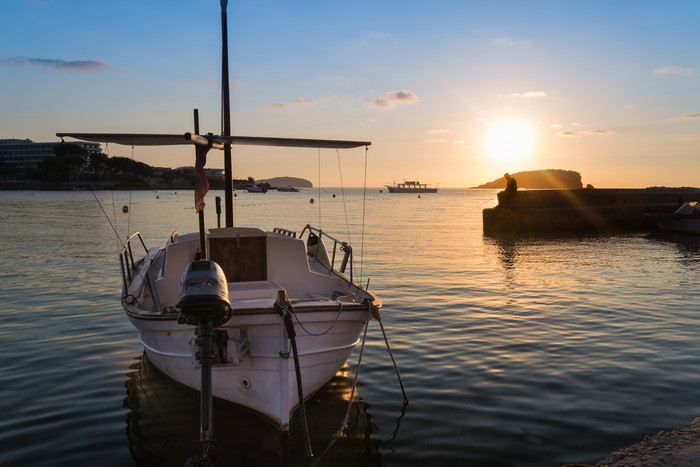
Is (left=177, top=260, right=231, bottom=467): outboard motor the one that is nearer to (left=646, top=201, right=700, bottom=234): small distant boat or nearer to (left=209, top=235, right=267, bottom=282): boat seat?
(left=209, top=235, right=267, bottom=282): boat seat

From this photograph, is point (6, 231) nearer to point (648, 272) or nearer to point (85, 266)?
point (85, 266)

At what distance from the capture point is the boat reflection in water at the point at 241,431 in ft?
24.8

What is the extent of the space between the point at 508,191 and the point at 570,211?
6.23 metres

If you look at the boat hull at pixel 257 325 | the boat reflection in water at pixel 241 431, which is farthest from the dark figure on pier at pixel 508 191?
the boat reflection in water at pixel 241 431

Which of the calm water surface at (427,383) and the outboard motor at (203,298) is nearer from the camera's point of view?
the outboard motor at (203,298)

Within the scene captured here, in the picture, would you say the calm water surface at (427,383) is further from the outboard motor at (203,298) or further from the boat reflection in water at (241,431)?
the outboard motor at (203,298)

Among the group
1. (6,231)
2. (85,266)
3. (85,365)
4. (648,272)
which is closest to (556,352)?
(85,365)

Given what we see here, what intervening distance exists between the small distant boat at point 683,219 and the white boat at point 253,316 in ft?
134

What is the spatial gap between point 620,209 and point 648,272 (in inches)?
1189

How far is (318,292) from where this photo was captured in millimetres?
11445

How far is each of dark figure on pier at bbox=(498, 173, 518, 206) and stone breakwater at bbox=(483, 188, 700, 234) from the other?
0.56 feet

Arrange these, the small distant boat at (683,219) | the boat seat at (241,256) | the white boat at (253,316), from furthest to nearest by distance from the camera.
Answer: the small distant boat at (683,219) < the boat seat at (241,256) < the white boat at (253,316)

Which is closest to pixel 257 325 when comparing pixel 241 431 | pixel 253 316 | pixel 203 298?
pixel 253 316

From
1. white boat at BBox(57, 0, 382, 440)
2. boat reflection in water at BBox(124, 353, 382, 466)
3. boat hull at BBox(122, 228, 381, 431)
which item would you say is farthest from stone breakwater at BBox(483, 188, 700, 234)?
boat reflection in water at BBox(124, 353, 382, 466)
